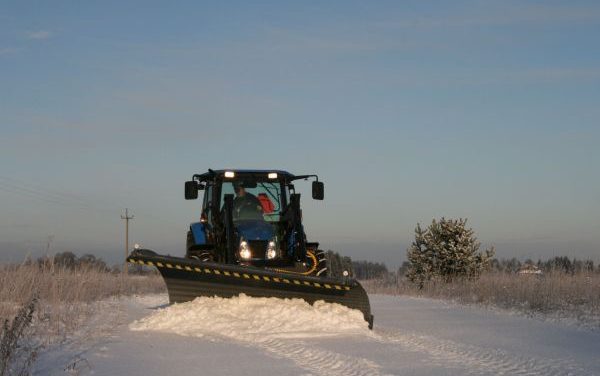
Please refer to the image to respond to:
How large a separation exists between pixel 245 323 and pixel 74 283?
17.2 feet

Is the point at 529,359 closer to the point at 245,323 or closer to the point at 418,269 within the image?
the point at 245,323

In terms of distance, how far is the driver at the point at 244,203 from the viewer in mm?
13820

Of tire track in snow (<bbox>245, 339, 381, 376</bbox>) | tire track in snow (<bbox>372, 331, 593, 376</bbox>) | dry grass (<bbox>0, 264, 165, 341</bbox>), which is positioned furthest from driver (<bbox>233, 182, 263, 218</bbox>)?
tire track in snow (<bbox>245, 339, 381, 376</bbox>)

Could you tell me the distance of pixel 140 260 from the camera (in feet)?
38.4

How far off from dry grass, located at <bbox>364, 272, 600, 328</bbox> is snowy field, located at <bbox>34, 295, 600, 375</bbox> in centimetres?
157

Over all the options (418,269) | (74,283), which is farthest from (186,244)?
(418,269)

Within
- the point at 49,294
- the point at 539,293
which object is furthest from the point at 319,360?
the point at 539,293

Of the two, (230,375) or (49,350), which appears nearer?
(230,375)

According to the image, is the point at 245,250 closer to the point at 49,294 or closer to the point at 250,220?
the point at 250,220

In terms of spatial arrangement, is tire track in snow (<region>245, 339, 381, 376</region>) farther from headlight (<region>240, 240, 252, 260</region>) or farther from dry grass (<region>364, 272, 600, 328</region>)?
dry grass (<region>364, 272, 600, 328</region>)

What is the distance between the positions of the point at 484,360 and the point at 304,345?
2147 mm

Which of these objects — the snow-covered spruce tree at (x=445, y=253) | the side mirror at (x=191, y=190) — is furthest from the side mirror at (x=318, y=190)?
the snow-covered spruce tree at (x=445, y=253)

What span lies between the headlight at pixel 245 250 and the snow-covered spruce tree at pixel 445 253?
21348 millimetres

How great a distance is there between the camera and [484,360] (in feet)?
27.0
